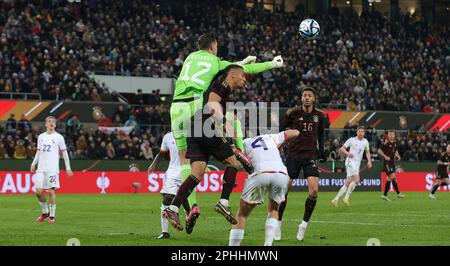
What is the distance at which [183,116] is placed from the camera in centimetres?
1446

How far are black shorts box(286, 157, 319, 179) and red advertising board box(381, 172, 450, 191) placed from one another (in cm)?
2742

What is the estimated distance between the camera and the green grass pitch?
1573 cm

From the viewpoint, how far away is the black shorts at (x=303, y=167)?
55.5 feet

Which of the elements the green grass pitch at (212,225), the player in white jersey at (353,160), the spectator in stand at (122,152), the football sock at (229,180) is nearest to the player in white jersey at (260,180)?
the football sock at (229,180)

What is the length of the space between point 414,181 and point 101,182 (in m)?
16.4

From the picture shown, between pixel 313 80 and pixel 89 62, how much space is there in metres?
13.6

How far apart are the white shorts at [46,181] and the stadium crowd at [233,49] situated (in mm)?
19177

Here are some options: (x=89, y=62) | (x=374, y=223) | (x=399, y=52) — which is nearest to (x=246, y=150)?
(x=374, y=223)

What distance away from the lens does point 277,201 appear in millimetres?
13008

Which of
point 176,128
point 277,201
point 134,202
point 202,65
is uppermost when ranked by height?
point 202,65

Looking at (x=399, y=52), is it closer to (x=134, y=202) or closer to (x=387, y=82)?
(x=387, y=82)

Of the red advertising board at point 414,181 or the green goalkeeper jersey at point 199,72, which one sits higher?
the green goalkeeper jersey at point 199,72

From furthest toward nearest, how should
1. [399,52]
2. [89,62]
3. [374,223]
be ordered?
[399,52] → [89,62] → [374,223]

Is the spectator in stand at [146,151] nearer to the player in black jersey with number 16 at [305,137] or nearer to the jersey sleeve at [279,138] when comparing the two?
the player in black jersey with number 16 at [305,137]
